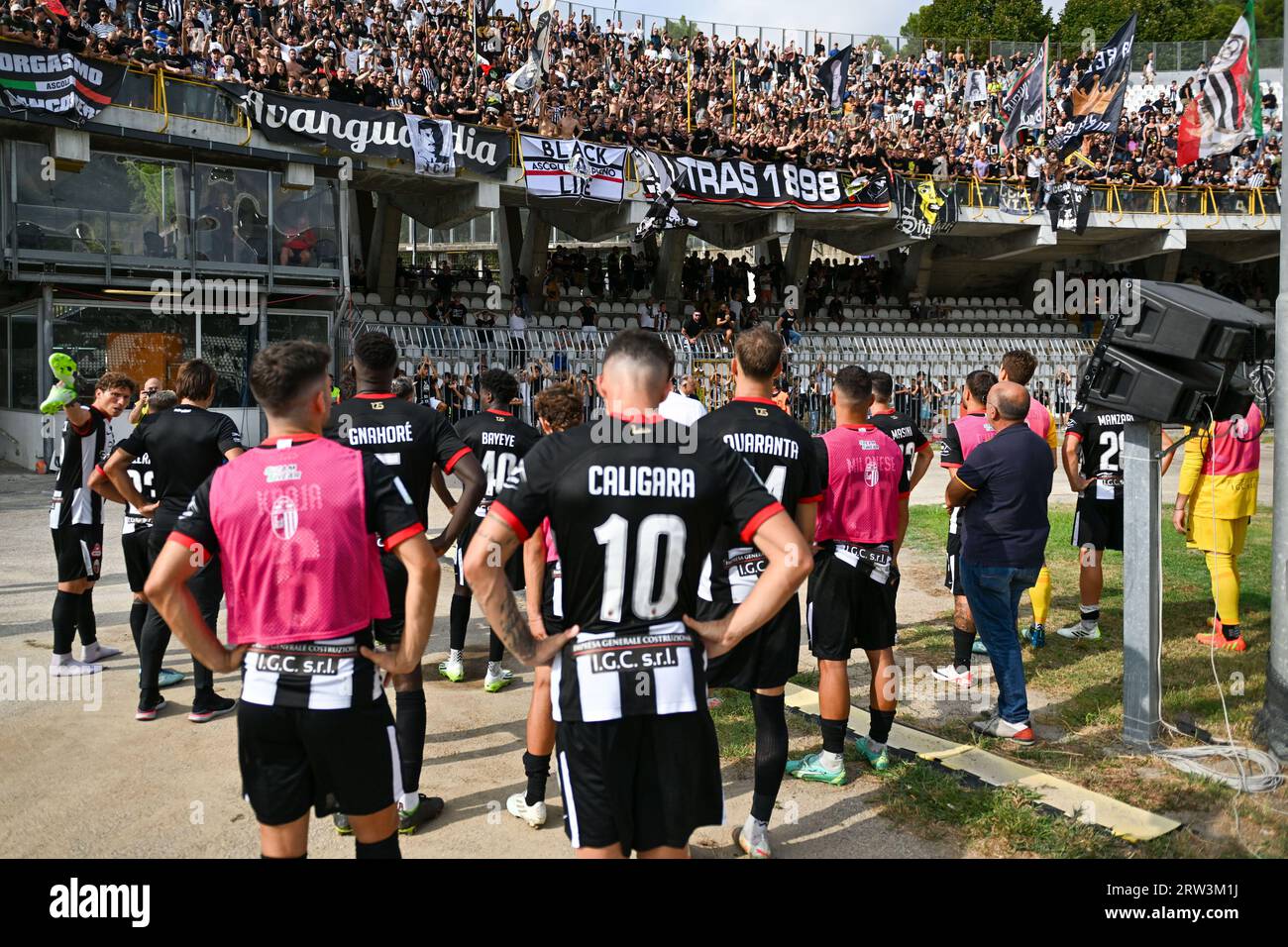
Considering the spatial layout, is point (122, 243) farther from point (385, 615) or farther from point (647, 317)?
point (385, 615)

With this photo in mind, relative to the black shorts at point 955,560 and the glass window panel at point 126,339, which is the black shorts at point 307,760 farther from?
the glass window panel at point 126,339

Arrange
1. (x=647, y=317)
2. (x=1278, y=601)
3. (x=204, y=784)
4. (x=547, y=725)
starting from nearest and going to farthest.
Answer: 1. (x=547, y=725)
2. (x=204, y=784)
3. (x=1278, y=601)
4. (x=647, y=317)

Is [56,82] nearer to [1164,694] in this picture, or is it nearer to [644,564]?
[644,564]

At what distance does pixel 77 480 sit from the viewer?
6270mm

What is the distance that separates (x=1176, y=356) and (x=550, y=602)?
346cm

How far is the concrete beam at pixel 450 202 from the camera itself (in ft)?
73.3

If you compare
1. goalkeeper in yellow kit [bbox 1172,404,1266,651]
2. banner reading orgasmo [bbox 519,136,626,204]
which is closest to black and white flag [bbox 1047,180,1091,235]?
banner reading orgasmo [bbox 519,136,626,204]

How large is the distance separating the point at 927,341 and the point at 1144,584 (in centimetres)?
2483

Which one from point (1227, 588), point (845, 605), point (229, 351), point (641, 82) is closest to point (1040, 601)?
point (1227, 588)

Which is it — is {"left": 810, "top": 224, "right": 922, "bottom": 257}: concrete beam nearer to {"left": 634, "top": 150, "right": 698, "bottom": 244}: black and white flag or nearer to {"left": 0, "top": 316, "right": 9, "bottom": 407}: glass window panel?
{"left": 634, "top": 150, "right": 698, "bottom": 244}: black and white flag

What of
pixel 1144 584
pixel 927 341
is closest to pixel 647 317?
pixel 927 341

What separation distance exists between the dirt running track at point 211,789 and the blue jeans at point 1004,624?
3.39ft

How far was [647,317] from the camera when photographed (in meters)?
26.9
